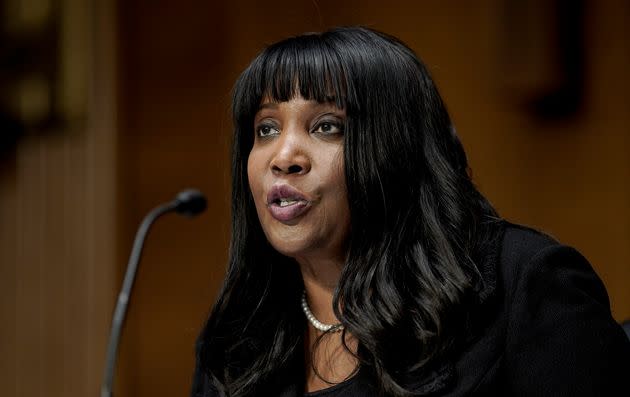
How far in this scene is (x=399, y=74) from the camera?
1.37 meters

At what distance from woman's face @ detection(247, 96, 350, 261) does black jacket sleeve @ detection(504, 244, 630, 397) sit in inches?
11.2

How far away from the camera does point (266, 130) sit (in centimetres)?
141

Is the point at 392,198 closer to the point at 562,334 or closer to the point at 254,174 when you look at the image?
the point at 254,174

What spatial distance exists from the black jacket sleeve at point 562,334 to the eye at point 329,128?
33 centimetres

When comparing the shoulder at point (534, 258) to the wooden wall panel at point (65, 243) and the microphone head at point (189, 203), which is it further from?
the wooden wall panel at point (65, 243)

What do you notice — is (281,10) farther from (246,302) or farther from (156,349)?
(246,302)

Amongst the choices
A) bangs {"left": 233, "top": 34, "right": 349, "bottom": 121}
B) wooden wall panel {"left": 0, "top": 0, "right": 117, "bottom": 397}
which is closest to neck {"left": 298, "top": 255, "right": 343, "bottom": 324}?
bangs {"left": 233, "top": 34, "right": 349, "bottom": 121}

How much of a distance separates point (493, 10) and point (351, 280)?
1.92 m

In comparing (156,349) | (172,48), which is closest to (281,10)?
(172,48)

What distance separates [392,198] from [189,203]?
0.59 m

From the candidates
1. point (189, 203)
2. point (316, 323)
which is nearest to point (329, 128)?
point (316, 323)

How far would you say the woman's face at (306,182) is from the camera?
1311mm

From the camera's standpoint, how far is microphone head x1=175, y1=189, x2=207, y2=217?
1802 millimetres

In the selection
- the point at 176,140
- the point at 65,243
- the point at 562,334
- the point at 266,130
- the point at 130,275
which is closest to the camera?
the point at 562,334
